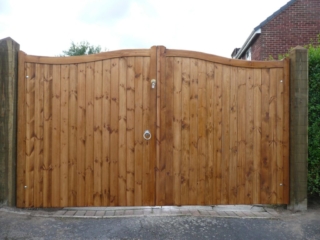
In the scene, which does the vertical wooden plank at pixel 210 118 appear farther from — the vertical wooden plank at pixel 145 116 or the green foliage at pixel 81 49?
the green foliage at pixel 81 49

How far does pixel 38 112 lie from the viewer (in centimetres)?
387

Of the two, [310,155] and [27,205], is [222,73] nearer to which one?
[310,155]

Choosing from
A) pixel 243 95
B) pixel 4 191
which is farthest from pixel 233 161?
pixel 4 191

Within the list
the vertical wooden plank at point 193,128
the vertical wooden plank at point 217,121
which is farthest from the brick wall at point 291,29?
the vertical wooden plank at point 193,128

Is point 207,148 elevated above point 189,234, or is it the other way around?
point 207,148

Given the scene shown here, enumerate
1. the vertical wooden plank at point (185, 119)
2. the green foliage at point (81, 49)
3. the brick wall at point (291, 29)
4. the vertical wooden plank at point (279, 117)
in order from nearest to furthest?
the vertical wooden plank at point (185, 119), the vertical wooden plank at point (279, 117), the brick wall at point (291, 29), the green foliage at point (81, 49)

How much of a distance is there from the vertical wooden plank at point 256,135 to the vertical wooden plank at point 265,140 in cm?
4

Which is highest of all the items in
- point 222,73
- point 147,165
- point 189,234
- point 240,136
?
point 222,73

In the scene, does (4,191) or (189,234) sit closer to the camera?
(189,234)

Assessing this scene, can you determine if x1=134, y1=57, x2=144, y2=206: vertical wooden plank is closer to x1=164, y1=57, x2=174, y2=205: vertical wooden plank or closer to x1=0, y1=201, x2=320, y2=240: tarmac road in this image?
x1=164, y1=57, x2=174, y2=205: vertical wooden plank

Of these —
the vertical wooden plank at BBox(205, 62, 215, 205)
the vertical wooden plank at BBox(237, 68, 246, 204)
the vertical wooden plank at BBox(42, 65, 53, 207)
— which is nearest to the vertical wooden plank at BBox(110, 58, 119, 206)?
the vertical wooden plank at BBox(42, 65, 53, 207)

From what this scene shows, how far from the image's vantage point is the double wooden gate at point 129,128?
12.7ft

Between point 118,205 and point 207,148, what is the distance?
1366mm

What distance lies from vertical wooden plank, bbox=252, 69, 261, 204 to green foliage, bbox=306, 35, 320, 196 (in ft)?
2.31
